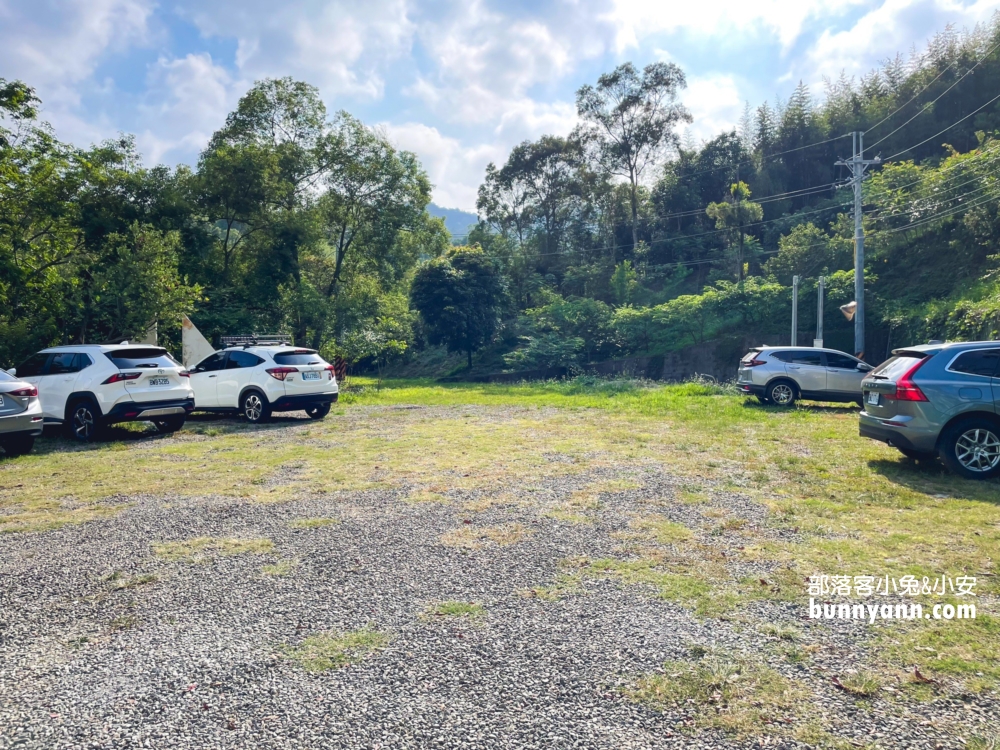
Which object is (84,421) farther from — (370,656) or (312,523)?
(370,656)

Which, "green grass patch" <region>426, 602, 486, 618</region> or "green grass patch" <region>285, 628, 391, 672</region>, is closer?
"green grass patch" <region>285, 628, 391, 672</region>

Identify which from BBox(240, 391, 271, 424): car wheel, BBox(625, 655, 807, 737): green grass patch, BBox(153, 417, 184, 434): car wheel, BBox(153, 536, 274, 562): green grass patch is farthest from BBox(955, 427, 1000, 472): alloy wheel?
BBox(153, 417, 184, 434): car wheel

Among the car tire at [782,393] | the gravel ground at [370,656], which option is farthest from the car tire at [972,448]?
the car tire at [782,393]

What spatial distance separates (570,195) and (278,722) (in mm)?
43125

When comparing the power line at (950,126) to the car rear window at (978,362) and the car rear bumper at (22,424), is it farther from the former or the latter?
the car rear bumper at (22,424)

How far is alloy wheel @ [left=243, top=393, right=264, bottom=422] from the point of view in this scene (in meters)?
13.1

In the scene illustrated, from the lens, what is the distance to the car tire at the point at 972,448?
7172mm

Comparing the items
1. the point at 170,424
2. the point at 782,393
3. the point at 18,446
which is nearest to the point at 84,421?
the point at 18,446

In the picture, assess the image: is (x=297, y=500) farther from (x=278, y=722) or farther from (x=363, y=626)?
(x=278, y=722)

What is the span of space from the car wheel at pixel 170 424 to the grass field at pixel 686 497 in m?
0.35

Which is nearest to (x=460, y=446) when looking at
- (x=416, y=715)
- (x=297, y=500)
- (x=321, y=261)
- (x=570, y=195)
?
(x=297, y=500)

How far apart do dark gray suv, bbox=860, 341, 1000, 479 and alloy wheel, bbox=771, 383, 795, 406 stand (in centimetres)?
822

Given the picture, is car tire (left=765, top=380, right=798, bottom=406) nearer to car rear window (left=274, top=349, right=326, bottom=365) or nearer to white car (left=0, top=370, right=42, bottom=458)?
car rear window (left=274, top=349, right=326, bottom=365)

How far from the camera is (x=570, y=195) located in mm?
43219
